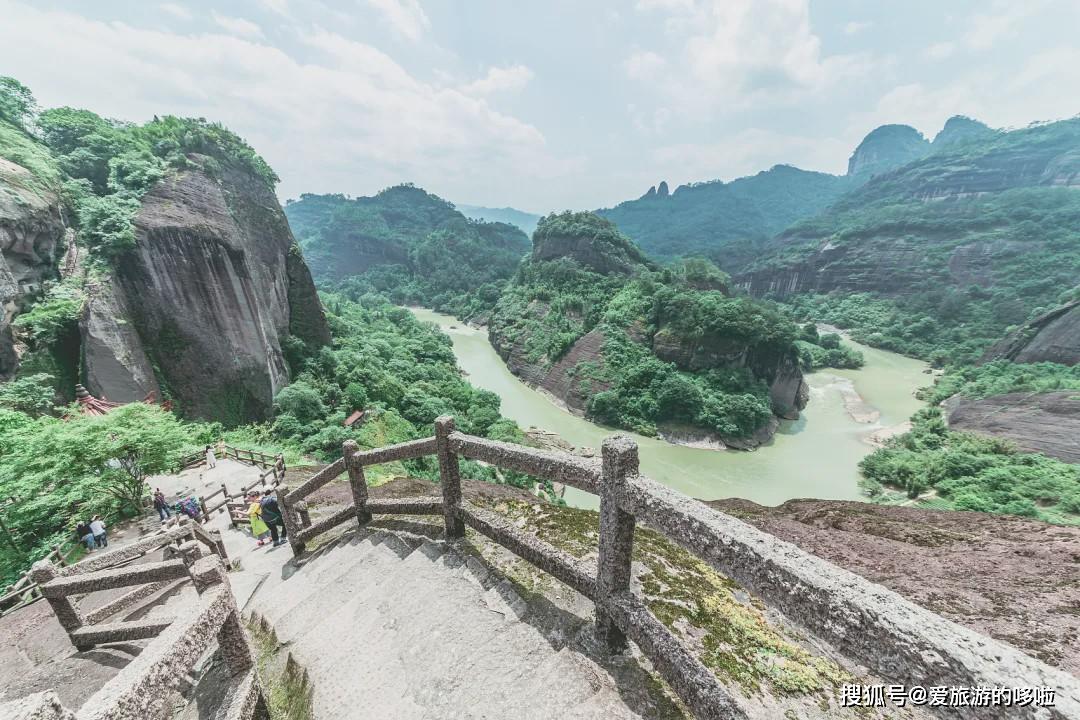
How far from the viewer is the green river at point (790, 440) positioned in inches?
928

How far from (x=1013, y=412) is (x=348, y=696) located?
117 ft

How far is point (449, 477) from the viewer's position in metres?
4.24

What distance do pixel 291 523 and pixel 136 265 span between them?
68.4 feet

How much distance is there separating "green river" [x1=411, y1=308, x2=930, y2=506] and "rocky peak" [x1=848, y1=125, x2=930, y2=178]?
657 ft

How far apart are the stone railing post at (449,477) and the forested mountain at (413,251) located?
7067 centimetres

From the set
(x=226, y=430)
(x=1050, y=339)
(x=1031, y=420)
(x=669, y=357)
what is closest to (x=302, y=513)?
(x=226, y=430)

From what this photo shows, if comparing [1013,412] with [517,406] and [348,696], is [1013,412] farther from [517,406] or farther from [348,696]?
[348,696]

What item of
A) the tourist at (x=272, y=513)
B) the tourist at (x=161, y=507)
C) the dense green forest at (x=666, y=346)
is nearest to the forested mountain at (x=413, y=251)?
the dense green forest at (x=666, y=346)

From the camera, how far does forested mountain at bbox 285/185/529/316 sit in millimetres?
88938

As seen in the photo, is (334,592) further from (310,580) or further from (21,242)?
(21,242)

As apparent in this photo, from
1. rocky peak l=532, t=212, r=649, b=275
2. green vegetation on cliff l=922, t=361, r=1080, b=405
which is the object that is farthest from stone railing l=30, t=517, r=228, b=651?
rocky peak l=532, t=212, r=649, b=275

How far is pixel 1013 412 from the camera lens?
75.6 feet

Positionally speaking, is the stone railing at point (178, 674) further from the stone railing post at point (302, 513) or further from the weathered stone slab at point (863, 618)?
the stone railing post at point (302, 513)

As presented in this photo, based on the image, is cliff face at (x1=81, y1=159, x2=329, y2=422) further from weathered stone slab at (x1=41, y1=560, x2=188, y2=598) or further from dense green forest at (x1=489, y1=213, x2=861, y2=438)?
dense green forest at (x1=489, y1=213, x2=861, y2=438)
